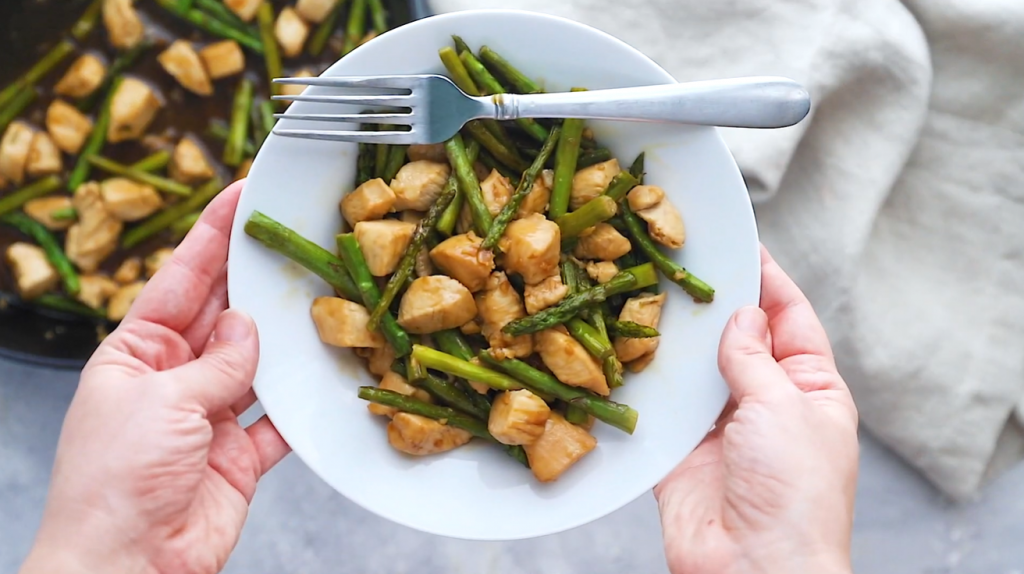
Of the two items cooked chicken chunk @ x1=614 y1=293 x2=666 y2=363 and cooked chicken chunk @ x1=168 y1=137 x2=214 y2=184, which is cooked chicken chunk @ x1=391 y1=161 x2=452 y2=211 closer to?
cooked chicken chunk @ x1=614 y1=293 x2=666 y2=363

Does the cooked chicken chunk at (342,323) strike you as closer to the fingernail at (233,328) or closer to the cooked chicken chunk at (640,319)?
the fingernail at (233,328)

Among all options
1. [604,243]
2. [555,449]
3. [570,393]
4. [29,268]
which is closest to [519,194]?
[604,243]

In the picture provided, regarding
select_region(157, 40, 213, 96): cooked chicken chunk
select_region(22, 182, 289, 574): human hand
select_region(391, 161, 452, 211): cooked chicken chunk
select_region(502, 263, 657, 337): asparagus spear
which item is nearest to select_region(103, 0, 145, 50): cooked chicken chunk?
select_region(157, 40, 213, 96): cooked chicken chunk

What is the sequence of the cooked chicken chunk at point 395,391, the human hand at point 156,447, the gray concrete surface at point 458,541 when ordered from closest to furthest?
1. the human hand at point 156,447
2. the cooked chicken chunk at point 395,391
3. the gray concrete surface at point 458,541

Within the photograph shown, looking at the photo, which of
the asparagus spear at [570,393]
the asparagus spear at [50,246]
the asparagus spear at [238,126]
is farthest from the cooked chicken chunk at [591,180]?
the asparagus spear at [50,246]

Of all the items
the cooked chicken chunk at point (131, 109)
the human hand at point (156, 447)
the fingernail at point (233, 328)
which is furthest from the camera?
the cooked chicken chunk at point (131, 109)

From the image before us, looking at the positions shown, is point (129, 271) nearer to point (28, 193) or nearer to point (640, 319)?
point (28, 193)

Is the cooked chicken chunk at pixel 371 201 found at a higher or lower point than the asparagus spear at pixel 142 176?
higher
